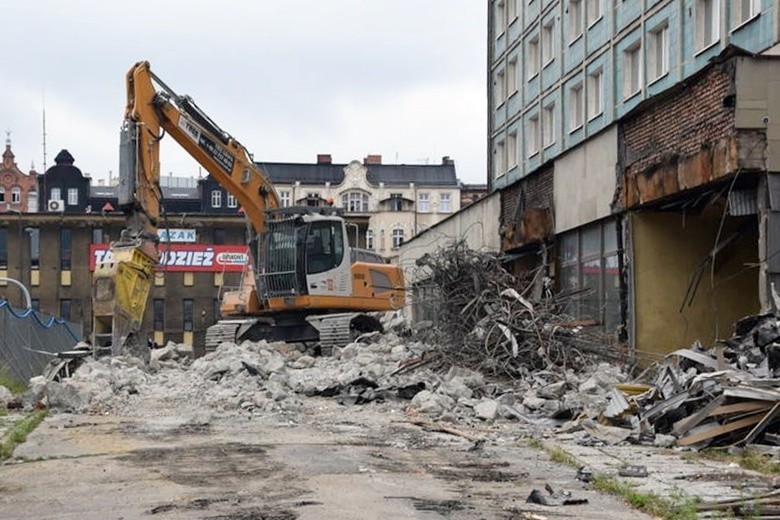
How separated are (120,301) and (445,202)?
69.5 meters

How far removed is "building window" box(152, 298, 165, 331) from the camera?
70.9 metres

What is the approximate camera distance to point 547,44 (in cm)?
4141

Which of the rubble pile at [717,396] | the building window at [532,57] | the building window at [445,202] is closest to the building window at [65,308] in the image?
the building window at [445,202]

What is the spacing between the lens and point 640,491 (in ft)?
26.3

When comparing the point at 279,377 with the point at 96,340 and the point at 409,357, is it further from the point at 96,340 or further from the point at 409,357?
the point at 96,340

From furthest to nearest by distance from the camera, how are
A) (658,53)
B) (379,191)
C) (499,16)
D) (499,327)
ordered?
(379,191) → (499,16) → (658,53) → (499,327)

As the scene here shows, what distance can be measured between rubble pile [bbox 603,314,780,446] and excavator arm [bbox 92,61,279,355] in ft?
35.7

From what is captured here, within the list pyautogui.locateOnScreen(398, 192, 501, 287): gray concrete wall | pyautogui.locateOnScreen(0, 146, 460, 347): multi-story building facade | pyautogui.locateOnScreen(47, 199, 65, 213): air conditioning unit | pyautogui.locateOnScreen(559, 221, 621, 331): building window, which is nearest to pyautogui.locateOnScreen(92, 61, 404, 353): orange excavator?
pyautogui.locateOnScreen(398, 192, 501, 287): gray concrete wall

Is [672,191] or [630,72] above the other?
[630,72]

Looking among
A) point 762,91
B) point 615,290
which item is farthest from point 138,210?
point 762,91

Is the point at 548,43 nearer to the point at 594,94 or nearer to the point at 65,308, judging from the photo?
the point at 594,94

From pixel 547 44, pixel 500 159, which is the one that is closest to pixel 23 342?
pixel 547 44

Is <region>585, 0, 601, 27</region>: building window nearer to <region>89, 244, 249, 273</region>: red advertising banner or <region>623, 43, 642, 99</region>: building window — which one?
<region>623, 43, 642, 99</region>: building window

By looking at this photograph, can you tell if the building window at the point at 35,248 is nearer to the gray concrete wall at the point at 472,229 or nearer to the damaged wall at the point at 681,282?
the gray concrete wall at the point at 472,229
